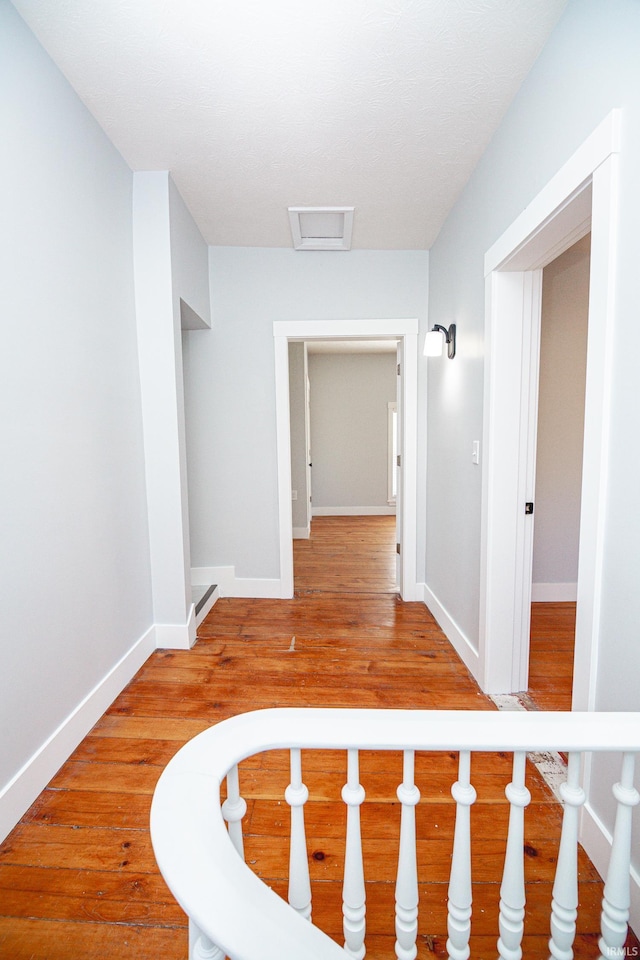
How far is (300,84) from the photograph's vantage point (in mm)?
1765

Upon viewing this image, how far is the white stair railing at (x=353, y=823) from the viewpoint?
48cm

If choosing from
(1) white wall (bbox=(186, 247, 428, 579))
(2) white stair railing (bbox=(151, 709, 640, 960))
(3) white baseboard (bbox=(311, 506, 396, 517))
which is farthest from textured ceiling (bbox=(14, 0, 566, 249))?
(3) white baseboard (bbox=(311, 506, 396, 517))

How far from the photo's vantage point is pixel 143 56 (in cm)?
164

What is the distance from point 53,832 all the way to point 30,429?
1.32 m

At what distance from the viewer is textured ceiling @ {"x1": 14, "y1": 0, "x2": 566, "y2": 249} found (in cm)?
148

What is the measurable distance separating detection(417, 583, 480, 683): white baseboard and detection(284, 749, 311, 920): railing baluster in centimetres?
174

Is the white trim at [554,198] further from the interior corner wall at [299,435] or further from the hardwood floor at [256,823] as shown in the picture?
the interior corner wall at [299,435]

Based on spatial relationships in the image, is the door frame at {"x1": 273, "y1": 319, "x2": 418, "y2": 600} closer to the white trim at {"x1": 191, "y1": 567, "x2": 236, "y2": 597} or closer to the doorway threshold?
the white trim at {"x1": 191, "y1": 567, "x2": 236, "y2": 597}

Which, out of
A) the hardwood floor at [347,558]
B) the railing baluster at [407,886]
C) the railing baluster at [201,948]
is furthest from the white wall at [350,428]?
the railing baluster at [201,948]

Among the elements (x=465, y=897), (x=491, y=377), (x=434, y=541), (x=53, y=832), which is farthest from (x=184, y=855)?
(x=434, y=541)

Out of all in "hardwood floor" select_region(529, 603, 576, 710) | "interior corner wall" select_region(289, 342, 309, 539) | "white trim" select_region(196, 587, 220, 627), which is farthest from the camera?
"interior corner wall" select_region(289, 342, 309, 539)

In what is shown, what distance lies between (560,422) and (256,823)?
3044mm

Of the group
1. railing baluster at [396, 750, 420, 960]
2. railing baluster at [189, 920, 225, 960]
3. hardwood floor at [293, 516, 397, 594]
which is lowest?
hardwood floor at [293, 516, 397, 594]

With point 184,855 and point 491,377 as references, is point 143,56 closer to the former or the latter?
point 491,377
